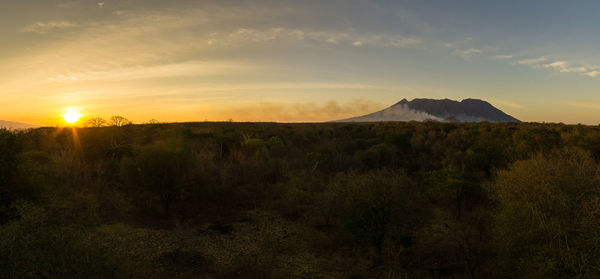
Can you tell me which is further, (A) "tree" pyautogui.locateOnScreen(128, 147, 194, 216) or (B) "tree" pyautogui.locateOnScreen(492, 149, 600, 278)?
(A) "tree" pyautogui.locateOnScreen(128, 147, 194, 216)

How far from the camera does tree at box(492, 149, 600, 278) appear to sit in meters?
6.74

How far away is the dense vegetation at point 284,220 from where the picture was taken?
22.4 ft

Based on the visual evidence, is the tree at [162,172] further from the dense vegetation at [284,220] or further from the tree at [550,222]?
the tree at [550,222]

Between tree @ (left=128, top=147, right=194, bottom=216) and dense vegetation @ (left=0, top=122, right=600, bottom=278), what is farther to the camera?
tree @ (left=128, top=147, right=194, bottom=216)

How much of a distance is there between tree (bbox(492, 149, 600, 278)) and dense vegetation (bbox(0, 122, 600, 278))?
1.4 inches

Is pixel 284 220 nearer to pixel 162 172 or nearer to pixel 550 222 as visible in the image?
pixel 162 172

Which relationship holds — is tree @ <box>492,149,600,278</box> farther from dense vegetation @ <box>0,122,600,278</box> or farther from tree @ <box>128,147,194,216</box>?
tree @ <box>128,147,194,216</box>

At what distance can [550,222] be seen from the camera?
7273mm

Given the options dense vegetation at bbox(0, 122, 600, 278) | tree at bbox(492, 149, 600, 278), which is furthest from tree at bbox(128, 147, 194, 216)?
tree at bbox(492, 149, 600, 278)

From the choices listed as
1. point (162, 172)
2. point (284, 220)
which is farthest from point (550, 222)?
point (162, 172)

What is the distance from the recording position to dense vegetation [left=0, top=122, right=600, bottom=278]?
6832mm

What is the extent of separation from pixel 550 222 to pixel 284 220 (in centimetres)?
1015

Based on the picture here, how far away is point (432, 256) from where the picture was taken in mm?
10680

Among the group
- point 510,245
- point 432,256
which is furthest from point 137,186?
point 510,245
